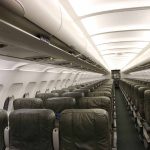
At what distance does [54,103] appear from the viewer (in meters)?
5.31

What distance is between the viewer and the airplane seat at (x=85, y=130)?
3053 millimetres

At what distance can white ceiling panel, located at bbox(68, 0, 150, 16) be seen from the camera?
140 inches

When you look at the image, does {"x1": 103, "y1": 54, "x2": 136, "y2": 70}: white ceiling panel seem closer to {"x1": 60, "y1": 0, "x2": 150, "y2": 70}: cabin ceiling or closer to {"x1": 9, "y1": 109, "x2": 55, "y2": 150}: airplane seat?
{"x1": 60, "y1": 0, "x2": 150, "y2": 70}: cabin ceiling

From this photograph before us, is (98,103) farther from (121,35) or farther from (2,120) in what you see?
(121,35)

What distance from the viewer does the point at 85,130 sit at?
309 centimetres

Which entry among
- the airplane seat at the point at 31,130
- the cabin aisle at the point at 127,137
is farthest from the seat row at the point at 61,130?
the cabin aisle at the point at 127,137

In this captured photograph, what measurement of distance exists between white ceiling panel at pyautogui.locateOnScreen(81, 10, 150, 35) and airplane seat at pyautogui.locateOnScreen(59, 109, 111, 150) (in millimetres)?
2055

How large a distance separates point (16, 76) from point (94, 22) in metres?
3.45

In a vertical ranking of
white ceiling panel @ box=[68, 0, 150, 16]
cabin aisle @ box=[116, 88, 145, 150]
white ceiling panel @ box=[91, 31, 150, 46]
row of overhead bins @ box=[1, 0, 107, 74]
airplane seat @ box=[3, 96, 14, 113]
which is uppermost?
white ceiling panel @ box=[91, 31, 150, 46]

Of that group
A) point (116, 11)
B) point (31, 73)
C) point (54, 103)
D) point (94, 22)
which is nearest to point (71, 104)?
point (54, 103)

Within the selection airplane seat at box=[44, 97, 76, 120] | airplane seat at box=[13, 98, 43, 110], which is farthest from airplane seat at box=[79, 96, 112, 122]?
airplane seat at box=[13, 98, 43, 110]

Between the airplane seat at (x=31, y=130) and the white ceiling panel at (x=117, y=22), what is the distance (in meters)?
2.15

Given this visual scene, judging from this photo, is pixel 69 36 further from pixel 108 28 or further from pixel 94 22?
pixel 108 28

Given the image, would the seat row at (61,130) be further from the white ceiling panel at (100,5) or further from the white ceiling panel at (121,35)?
the white ceiling panel at (121,35)
